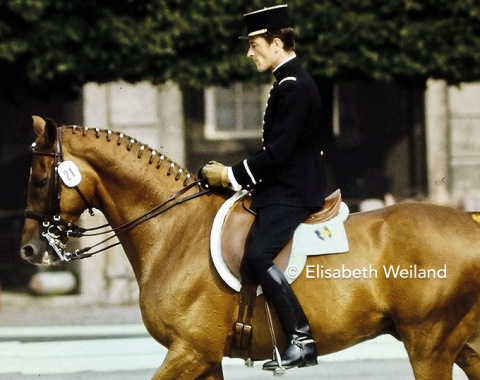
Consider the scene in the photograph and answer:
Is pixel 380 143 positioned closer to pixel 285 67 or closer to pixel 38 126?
pixel 285 67

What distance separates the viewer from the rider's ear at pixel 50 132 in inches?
257

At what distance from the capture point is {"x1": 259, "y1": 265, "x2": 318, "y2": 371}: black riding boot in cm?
629

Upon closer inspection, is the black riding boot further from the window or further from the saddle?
the window

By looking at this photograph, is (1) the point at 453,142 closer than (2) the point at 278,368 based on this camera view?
No

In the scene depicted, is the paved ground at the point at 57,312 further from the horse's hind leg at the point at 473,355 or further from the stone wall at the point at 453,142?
the horse's hind leg at the point at 473,355

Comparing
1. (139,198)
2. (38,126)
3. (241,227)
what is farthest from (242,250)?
(38,126)

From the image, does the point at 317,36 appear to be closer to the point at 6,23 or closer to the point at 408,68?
the point at 408,68

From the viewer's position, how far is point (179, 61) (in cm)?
1530

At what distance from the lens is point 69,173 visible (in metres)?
6.54

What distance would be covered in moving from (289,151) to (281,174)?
181 millimetres

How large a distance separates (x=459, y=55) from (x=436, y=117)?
2016 millimetres

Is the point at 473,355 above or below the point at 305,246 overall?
below

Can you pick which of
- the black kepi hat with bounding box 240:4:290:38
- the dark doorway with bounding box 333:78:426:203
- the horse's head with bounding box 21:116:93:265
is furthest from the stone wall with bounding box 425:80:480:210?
the horse's head with bounding box 21:116:93:265

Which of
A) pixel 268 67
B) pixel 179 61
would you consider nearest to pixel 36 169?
pixel 268 67
